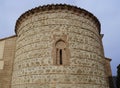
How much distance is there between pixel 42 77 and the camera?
305 inches

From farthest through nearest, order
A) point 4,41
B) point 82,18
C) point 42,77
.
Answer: point 4,41
point 82,18
point 42,77

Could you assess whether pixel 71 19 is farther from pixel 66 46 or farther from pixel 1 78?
pixel 1 78

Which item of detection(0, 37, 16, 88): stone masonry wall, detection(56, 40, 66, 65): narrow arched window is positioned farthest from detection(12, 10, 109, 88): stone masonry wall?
detection(0, 37, 16, 88): stone masonry wall

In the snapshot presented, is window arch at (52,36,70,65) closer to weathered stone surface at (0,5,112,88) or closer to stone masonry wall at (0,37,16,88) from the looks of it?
weathered stone surface at (0,5,112,88)

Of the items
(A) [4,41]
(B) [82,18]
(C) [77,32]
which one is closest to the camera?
(C) [77,32]

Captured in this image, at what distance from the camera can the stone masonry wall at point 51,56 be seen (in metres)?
7.75

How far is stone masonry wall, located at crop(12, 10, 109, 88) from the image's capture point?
7750 millimetres

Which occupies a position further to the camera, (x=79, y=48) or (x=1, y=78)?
(x=1, y=78)

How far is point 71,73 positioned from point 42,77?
1.66 metres

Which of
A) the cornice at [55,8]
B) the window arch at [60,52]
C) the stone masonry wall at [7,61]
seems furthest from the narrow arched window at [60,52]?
the stone masonry wall at [7,61]

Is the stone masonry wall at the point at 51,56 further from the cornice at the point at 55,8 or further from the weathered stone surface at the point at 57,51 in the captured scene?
the cornice at the point at 55,8

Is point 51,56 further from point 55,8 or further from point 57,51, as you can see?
point 55,8

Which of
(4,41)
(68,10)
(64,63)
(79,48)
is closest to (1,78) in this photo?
(4,41)

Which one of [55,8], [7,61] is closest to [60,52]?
[55,8]
